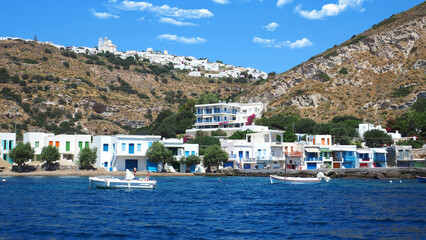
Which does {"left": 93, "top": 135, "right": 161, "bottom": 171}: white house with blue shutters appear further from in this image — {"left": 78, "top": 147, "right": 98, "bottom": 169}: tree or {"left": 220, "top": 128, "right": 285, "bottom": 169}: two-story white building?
{"left": 220, "top": 128, "right": 285, "bottom": 169}: two-story white building

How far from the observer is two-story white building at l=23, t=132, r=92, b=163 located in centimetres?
7412

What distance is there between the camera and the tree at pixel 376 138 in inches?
3661

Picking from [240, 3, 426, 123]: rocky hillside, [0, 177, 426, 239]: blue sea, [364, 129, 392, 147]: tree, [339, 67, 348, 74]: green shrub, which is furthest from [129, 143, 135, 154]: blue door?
[339, 67, 348, 74]: green shrub

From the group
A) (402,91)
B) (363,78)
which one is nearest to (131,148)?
(402,91)

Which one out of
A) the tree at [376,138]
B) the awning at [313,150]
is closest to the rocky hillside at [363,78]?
the tree at [376,138]

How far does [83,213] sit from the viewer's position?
1201 inches

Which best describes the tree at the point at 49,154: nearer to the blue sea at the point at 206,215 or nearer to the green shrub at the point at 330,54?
the blue sea at the point at 206,215

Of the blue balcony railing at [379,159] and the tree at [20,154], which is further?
the blue balcony railing at [379,159]

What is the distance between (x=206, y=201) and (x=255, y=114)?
81.9m

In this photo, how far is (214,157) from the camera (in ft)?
249

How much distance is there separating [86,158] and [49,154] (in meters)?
5.17

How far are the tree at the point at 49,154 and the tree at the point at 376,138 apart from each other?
58346 mm

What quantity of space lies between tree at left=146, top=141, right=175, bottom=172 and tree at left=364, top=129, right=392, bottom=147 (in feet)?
138

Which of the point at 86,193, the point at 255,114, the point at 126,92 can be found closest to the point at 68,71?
the point at 126,92
